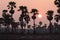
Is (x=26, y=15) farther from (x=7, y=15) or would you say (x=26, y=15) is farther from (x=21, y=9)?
(x=7, y=15)

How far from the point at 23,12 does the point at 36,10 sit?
8.83m

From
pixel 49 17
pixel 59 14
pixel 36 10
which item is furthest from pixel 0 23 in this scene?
pixel 59 14

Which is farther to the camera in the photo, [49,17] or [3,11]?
[3,11]

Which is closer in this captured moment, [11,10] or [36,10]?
[11,10]

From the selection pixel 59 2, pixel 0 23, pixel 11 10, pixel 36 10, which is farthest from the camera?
pixel 0 23

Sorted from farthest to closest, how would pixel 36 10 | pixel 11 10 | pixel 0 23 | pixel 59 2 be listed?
pixel 0 23 < pixel 36 10 < pixel 11 10 < pixel 59 2

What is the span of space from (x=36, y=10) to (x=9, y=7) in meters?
14.3

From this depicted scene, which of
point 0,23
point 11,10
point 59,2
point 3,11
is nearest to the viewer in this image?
point 59,2

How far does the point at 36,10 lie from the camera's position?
12000 cm

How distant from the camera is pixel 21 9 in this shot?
114250mm

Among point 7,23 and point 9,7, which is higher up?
point 9,7

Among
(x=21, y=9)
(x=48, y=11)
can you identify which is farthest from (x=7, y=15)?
(x=48, y=11)

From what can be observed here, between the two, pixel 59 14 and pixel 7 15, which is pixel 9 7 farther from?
pixel 59 14

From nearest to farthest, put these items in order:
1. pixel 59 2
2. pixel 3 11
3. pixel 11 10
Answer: pixel 59 2, pixel 11 10, pixel 3 11
